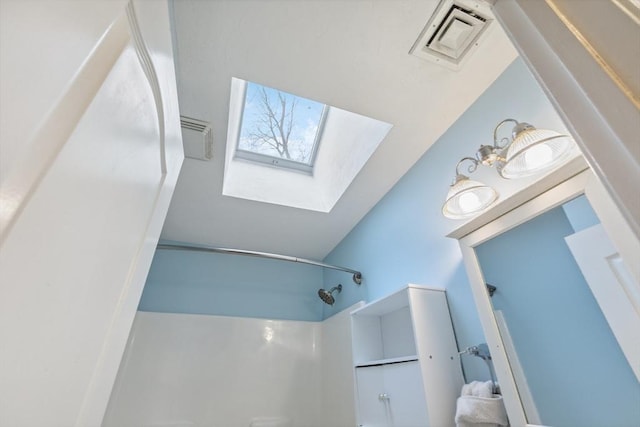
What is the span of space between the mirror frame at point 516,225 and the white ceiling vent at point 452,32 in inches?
22.5

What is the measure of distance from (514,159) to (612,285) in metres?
0.39

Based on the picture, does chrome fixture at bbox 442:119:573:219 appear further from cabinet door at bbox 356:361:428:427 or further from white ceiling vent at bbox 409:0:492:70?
A: cabinet door at bbox 356:361:428:427

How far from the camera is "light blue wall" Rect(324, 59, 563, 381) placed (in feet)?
3.21

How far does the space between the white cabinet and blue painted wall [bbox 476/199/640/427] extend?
297 millimetres

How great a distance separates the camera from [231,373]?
1969 mm

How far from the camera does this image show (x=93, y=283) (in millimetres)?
402

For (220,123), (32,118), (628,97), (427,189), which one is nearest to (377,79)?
(427,189)

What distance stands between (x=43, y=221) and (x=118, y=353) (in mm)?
443

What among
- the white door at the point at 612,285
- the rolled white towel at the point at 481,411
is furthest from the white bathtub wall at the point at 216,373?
the white door at the point at 612,285

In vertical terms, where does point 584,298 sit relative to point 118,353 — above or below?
above

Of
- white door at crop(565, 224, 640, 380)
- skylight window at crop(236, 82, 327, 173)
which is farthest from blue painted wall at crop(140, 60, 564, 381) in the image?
skylight window at crop(236, 82, 327, 173)

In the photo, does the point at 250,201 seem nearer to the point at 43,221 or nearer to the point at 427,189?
the point at 427,189

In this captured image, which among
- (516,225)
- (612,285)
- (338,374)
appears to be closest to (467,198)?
(516,225)

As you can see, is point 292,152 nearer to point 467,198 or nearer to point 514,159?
point 467,198
